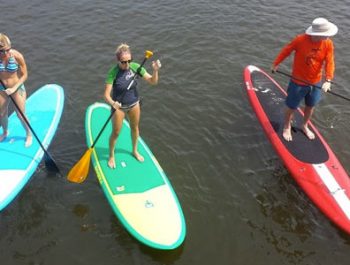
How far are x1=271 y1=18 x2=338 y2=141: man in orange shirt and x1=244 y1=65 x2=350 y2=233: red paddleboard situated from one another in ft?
2.65

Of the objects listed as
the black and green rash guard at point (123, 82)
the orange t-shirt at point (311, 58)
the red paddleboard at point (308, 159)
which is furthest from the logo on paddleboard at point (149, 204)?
the orange t-shirt at point (311, 58)

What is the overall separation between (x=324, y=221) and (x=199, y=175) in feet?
8.64

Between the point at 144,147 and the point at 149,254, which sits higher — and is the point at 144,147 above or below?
above

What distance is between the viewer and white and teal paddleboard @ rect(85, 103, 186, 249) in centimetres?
682

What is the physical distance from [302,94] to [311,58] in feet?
2.67

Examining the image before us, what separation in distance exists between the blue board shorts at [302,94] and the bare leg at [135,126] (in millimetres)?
3217

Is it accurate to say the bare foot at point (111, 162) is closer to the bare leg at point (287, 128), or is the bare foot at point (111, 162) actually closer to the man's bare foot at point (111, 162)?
the man's bare foot at point (111, 162)

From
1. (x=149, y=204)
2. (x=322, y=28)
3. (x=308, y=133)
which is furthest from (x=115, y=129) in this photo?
(x=308, y=133)

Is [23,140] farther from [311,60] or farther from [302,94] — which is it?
[311,60]

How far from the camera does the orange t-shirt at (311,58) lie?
7613 millimetres

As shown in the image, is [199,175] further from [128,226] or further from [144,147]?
[128,226]

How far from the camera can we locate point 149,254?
6.96 metres

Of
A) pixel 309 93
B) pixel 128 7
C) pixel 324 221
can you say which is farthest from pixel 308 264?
pixel 128 7

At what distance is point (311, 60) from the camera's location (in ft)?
25.4
